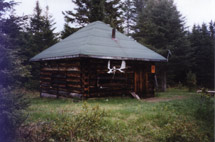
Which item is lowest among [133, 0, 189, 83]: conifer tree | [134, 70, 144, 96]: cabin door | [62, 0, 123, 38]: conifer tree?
[134, 70, 144, 96]: cabin door

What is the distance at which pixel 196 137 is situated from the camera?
5758mm

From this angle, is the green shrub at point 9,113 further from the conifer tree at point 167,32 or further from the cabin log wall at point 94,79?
the conifer tree at point 167,32

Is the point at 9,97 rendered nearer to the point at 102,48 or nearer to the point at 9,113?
the point at 9,113

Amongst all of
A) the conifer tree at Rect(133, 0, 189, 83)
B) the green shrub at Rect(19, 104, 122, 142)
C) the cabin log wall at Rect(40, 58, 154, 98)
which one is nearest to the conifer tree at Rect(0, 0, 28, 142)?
the green shrub at Rect(19, 104, 122, 142)

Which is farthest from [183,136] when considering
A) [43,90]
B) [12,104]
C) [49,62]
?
[43,90]

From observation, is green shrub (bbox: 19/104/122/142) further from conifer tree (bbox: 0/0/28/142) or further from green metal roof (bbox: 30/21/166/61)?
green metal roof (bbox: 30/21/166/61)

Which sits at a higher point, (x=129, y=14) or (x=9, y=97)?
(x=129, y=14)

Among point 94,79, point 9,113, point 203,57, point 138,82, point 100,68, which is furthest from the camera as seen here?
point 203,57

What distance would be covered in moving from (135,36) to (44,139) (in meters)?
20.7

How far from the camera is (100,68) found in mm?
12141

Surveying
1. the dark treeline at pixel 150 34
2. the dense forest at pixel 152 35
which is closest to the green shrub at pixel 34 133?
the dense forest at pixel 152 35

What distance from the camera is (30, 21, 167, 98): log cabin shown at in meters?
11.6

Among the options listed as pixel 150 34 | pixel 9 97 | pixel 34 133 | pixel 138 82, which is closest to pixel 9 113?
pixel 9 97

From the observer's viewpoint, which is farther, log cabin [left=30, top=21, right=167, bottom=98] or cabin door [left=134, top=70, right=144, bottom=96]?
cabin door [left=134, top=70, right=144, bottom=96]
